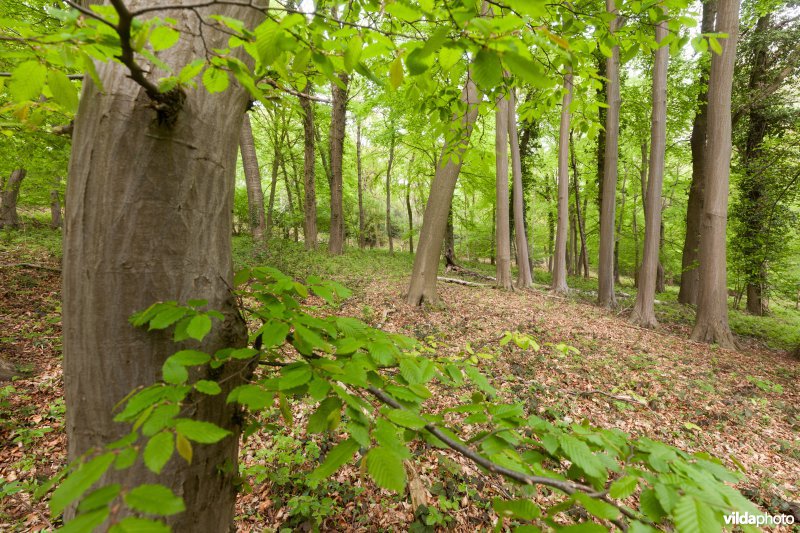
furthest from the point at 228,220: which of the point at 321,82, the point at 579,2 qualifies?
the point at 579,2

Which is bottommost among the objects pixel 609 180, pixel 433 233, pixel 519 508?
pixel 519 508

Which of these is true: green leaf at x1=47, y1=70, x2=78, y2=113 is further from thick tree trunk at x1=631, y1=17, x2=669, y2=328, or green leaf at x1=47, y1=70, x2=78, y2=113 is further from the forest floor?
thick tree trunk at x1=631, y1=17, x2=669, y2=328

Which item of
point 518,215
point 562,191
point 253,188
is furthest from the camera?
point 518,215

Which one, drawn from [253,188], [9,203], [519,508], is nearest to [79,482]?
[519,508]

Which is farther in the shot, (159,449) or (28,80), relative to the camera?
(28,80)

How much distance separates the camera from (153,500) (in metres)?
0.65

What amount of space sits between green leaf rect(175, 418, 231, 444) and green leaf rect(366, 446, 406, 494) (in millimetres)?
385

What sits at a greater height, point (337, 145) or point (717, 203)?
point (337, 145)

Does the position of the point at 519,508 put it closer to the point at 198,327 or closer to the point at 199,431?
the point at 199,431

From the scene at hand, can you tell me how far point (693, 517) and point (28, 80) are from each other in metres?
2.14

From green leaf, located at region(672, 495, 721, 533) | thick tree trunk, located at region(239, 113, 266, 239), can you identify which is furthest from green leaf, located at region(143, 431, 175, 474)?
thick tree trunk, located at region(239, 113, 266, 239)

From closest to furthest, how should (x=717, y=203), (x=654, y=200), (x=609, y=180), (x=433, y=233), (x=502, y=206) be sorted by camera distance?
1. (x=717, y=203)
2. (x=433, y=233)
3. (x=654, y=200)
4. (x=609, y=180)
5. (x=502, y=206)

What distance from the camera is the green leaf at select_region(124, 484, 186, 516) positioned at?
2.06 feet

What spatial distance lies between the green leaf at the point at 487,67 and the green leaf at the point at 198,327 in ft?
3.57
